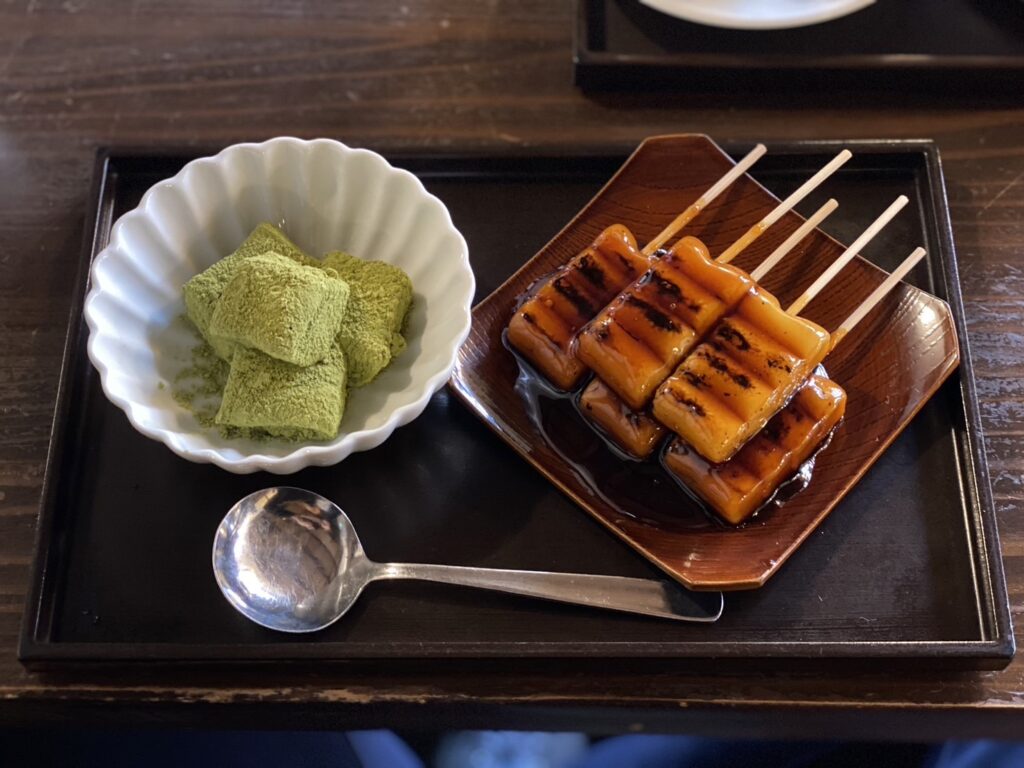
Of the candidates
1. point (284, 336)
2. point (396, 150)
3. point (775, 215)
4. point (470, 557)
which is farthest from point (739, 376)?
point (396, 150)

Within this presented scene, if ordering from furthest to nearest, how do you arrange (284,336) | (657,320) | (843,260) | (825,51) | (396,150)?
(825,51)
(396,150)
(843,260)
(657,320)
(284,336)

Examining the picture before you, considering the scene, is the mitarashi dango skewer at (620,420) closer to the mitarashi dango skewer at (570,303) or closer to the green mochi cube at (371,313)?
the mitarashi dango skewer at (570,303)

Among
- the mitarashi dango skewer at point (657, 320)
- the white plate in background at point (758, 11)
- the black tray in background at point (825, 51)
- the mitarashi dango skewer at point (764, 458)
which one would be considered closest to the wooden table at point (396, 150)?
the black tray in background at point (825, 51)

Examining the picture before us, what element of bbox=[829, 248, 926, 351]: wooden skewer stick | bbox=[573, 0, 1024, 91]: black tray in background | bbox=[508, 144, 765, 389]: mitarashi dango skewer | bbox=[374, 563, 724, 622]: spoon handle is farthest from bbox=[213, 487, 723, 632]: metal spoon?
bbox=[573, 0, 1024, 91]: black tray in background

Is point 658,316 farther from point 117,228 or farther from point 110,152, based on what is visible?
point 110,152

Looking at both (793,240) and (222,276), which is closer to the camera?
(222,276)

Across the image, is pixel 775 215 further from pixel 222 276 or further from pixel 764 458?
pixel 222 276

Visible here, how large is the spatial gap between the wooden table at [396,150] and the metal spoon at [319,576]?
9 cm

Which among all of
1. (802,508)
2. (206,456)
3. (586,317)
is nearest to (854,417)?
(802,508)

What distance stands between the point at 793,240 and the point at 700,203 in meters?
0.16

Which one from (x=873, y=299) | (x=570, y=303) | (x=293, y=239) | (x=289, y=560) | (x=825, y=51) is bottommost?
(x=289, y=560)

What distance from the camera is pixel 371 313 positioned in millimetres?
1369

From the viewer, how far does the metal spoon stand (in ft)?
4.15

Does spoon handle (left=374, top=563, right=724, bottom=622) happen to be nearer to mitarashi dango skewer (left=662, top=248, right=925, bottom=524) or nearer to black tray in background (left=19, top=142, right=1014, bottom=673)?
black tray in background (left=19, top=142, right=1014, bottom=673)
